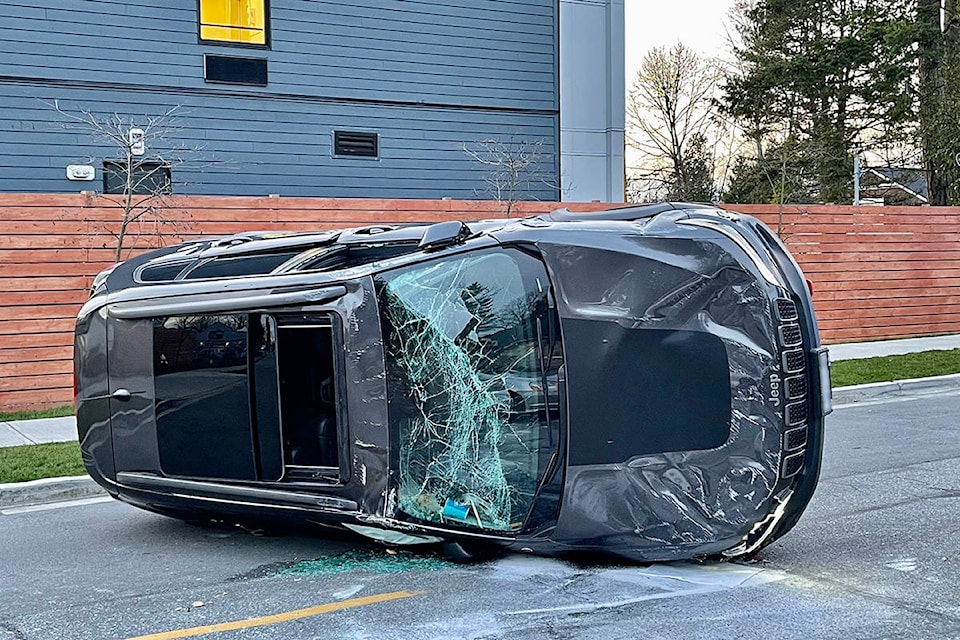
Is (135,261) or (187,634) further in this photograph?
(135,261)

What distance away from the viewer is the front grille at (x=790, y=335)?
4.70 m

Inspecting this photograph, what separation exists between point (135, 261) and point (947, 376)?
1032cm

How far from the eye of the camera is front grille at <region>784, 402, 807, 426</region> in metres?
4.64

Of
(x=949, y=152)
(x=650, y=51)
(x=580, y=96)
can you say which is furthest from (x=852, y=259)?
(x=650, y=51)

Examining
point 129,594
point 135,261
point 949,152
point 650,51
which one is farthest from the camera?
point 650,51

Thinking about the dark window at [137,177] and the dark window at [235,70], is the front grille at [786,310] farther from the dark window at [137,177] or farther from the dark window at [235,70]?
the dark window at [235,70]

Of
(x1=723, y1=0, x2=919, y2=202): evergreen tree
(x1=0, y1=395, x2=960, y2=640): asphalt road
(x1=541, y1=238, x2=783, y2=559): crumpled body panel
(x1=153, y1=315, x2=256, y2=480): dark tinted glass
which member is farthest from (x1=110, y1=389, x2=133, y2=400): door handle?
(x1=723, y1=0, x2=919, y2=202): evergreen tree

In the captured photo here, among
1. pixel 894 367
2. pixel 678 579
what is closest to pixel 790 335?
pixel 678 579

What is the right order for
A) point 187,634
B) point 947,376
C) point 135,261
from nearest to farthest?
point 187,634
point 135,261
point 947,376

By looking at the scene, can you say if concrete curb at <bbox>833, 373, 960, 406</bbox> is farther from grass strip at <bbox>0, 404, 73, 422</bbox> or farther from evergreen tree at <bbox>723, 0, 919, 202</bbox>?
evergreen tree at <bbox>723, 0, 919, 202</bbox>

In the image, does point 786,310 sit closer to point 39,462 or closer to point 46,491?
point 46,491

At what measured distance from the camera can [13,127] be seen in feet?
42.8

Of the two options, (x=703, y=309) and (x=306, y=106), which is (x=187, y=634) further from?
(x=306, y=106)

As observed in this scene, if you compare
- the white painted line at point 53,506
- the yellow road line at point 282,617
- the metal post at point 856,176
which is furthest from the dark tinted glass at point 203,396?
the metal post at point 856,176
